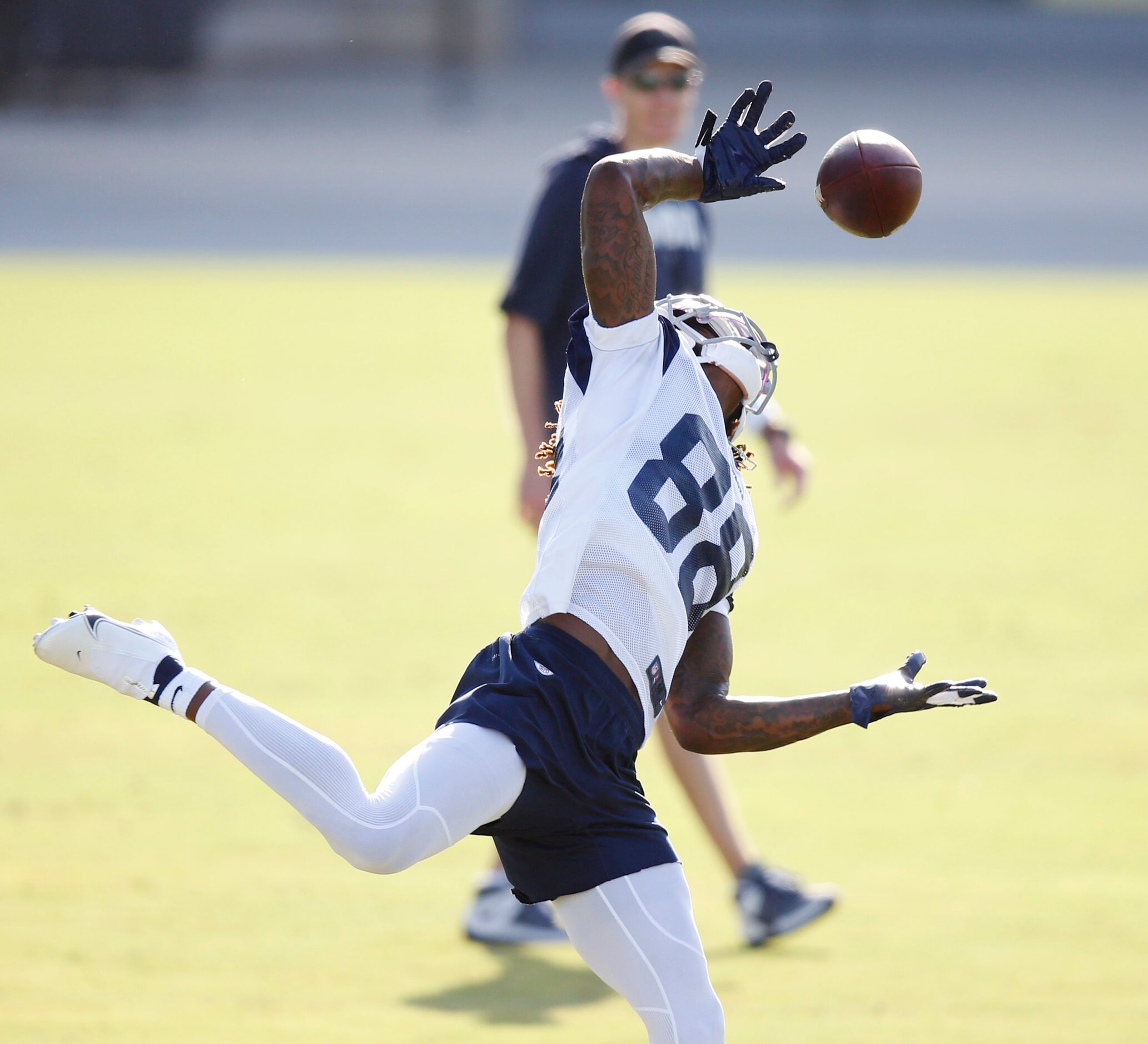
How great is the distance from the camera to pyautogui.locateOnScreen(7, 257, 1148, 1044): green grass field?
15.9ft

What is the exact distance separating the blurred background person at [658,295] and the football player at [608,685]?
159 cm

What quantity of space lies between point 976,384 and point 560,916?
11.7m

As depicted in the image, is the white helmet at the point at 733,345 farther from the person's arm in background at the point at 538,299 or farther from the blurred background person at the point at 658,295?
the person's arm in background at the point at 538,299

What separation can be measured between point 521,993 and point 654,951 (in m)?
1.55

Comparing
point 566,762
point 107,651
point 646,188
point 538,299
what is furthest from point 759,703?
point 538,299

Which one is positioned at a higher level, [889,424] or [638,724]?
[638,724]

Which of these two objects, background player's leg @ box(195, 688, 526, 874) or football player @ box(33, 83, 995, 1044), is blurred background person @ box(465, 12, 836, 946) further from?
background player's leg @ box(195, 688, 526, 874)

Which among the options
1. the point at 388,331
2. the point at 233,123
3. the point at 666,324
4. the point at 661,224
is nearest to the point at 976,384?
the point at 388,331

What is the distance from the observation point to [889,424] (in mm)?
13227

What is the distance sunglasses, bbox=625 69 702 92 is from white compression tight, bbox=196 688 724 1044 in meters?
2.77

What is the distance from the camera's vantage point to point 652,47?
5.50 meters

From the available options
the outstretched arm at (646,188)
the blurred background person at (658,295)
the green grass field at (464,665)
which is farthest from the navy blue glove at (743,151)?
the green grass field at (464,665)

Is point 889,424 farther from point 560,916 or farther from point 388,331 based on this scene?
point 560,916

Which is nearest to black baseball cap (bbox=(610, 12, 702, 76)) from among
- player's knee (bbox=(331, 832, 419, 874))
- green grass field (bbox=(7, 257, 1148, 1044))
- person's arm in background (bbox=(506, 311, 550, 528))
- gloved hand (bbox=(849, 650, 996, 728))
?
person's arm in background (bbox=(506, 311, 550, 528))
